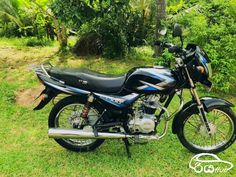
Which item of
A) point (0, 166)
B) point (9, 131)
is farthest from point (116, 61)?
point (0, 166)

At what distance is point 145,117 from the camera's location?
3.94 metres

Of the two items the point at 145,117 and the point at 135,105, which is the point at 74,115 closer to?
the point at 135,105

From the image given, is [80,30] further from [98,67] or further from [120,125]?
[120,125]

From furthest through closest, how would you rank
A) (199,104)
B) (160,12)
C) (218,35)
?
(160,12) → (218,35) → (199,104)

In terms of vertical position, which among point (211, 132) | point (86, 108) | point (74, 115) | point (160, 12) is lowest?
point (211, 132)

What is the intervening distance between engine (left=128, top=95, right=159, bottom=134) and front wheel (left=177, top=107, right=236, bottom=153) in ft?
1.25

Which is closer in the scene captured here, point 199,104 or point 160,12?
point 199,104

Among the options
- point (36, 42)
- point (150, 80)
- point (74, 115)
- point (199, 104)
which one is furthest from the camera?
point (36, 42)

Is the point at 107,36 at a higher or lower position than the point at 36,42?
higher

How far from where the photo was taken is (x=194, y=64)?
376 centimetres

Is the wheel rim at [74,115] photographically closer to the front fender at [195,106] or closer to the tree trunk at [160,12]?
the front fender at [195,106]

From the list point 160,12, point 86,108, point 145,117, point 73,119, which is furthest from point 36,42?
point 145,117

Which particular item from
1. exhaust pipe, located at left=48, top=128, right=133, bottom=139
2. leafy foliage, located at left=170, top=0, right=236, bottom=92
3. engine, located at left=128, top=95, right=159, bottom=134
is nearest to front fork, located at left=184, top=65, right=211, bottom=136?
engine, located at left=128, top=95, right=159, bottom=134

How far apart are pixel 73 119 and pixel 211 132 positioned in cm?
158
